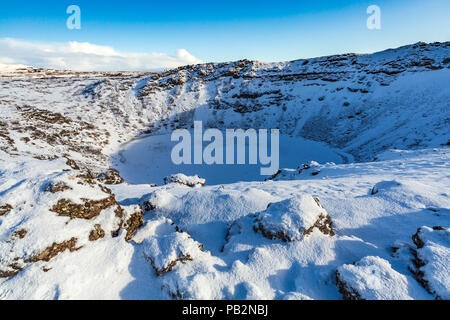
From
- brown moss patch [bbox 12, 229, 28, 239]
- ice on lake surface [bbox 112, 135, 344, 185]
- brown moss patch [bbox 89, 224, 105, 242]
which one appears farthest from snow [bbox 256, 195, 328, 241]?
ice on lake surface [bbox 112, 135, 344, 185]

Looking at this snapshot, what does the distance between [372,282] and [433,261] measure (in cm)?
145

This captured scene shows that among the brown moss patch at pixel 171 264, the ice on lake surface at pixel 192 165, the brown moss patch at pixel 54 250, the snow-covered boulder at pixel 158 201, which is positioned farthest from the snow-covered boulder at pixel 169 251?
the ice on lake surface at pixel 192 165

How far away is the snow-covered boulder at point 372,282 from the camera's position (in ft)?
11.9

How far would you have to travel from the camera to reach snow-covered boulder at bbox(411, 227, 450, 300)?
3.59m

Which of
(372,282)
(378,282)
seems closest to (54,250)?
(372,282)

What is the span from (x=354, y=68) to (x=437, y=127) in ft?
97.4

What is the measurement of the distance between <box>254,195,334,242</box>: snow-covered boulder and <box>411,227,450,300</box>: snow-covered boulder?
176cm

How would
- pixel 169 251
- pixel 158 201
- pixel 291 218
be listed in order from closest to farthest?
pixel 169 251, pixel 291 218, pixel 158 201

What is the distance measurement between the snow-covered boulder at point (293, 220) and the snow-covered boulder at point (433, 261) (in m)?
1.76

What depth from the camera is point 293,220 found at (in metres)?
5.20

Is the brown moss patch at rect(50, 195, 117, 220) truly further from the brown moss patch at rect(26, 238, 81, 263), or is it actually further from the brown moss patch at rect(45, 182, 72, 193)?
the brown moss patch at rect(26, 238, 81, 263)

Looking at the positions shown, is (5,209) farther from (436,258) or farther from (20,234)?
(436,258)
